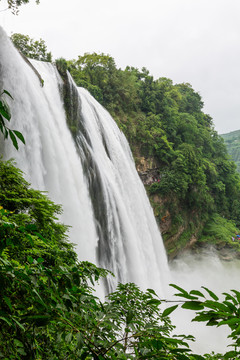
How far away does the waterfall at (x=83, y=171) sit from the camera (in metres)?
6.02

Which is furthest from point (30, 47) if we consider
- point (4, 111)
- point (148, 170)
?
point (4, 111)

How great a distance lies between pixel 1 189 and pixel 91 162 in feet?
15.2

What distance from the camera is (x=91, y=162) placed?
27.1ft

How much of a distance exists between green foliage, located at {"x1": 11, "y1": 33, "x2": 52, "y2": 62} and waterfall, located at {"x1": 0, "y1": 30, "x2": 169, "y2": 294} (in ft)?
23.8

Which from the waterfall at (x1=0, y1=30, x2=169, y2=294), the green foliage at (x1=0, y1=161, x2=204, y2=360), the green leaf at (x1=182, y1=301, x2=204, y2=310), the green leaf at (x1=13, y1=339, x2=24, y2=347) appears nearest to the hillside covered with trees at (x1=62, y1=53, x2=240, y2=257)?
the waterfall at (x1=0, y1=30, x2=169, y2=294)

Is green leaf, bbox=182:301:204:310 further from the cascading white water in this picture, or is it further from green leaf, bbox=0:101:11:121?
Result: the cascading white water

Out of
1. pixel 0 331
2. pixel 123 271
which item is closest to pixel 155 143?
pixel 123 271

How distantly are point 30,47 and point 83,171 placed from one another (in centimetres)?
1180

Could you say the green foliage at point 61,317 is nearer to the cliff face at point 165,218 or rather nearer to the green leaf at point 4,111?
the green leaf at point 4,111

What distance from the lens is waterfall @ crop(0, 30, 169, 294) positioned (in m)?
6.02

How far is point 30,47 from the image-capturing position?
15.6 m

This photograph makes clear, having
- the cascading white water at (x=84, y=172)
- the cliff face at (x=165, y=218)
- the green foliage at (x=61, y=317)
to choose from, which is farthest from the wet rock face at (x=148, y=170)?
the green foliage at (x=61, y=317)

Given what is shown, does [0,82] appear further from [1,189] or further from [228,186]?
[228,186]

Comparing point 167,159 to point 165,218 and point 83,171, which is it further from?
point 83,171
